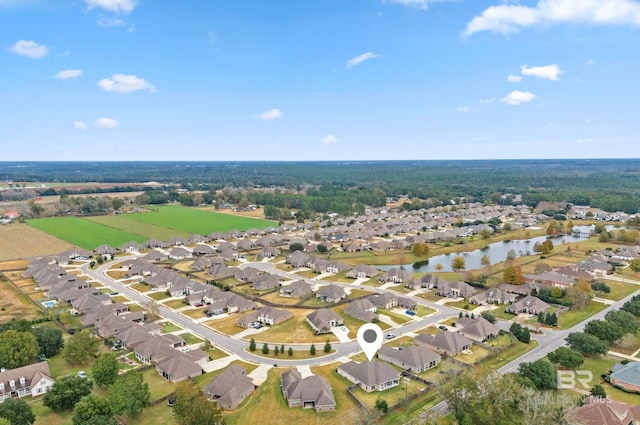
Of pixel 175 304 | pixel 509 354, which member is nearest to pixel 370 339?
pixel 509 354

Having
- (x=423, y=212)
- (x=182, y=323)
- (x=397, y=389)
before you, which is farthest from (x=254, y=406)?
(x=423, y=212)

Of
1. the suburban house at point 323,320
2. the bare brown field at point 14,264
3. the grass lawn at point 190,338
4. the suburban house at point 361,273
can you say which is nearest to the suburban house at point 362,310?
the suburban house at point 323,320

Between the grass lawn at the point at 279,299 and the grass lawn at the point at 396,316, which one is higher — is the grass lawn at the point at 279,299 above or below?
above

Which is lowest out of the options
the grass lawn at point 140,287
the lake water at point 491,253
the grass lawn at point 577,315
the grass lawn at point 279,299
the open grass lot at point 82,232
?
the lake water at point 491,253

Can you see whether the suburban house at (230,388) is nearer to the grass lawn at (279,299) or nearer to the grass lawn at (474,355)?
the grass lawn at (474,355)

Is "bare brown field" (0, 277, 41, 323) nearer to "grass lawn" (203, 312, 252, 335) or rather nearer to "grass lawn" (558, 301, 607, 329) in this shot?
"grass lawn" (203, 312, 252, 335)

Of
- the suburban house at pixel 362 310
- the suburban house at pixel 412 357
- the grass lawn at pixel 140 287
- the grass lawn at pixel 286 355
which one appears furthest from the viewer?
the grass lawn at pixel 140 287

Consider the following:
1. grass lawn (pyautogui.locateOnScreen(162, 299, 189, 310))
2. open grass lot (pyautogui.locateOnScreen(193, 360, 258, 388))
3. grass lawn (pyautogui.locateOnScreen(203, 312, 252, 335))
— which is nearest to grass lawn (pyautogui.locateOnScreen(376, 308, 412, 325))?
grass lawn (pyautogui.locateOnScreen(203, 312, 252, 335))
